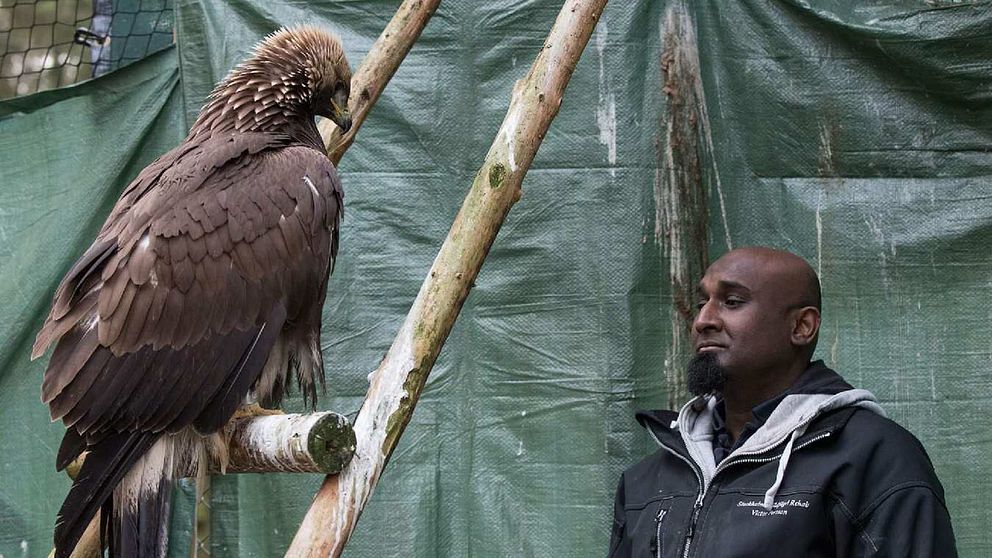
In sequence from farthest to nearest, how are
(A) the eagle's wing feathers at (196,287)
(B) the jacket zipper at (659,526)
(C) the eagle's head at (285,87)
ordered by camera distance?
1. (C) the eagle's head at (285,87)
2. (B) the jacket zipper at (659,526)
3. (A) the eagle's wing feathers at (196,287)

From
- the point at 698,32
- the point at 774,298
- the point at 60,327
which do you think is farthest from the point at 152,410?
the point at 698,32

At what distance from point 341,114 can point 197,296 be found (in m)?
0.77

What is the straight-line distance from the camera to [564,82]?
3.23 m

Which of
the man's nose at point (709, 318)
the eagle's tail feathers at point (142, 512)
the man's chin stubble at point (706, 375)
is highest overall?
the man's nose at point (709, 318)

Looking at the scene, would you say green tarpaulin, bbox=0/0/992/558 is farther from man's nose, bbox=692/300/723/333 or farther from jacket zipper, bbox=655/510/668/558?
jacket zipper, bbox=655/510/668/558

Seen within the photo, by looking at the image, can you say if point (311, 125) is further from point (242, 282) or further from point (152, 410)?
point (152, 410)

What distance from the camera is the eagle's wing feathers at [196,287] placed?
3154 millimetres

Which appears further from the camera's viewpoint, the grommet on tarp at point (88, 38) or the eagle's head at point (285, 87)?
the grommet on tarp at point (88, 38)

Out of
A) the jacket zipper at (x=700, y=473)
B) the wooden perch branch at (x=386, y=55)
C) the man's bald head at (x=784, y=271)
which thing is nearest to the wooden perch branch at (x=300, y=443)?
the jacket zipper at (x=700, y=473)

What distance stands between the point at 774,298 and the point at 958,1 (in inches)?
48.0

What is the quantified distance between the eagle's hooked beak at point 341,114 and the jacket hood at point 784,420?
1.18 metres

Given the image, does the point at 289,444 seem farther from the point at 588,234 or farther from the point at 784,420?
the point at 588,234

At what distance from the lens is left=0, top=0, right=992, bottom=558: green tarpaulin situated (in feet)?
13.2

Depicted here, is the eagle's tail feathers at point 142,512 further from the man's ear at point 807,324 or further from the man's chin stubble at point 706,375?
the man's ear at point 807,324
